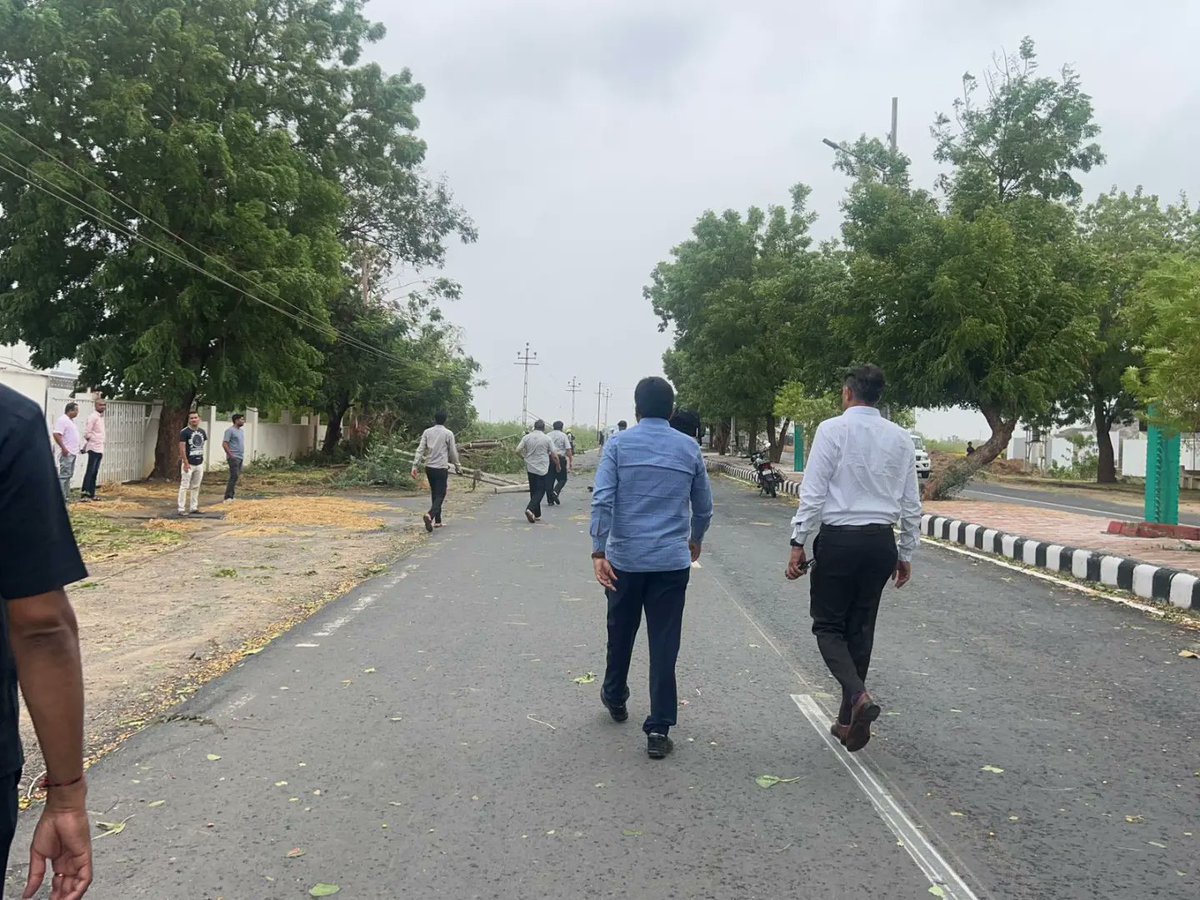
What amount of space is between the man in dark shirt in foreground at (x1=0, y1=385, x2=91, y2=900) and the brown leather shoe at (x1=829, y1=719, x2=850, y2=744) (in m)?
3.45

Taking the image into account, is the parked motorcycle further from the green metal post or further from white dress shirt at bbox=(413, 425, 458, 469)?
white dress shirt at bbox=(413, 425, 458, 469)

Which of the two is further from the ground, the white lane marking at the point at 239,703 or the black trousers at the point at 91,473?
the black trousers at the point at 91,473

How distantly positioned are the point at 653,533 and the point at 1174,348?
9307 mm

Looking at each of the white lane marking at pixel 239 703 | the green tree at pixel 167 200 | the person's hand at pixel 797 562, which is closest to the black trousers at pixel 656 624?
the person's hand at pixel 797 562

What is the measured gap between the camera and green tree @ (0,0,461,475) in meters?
20.4

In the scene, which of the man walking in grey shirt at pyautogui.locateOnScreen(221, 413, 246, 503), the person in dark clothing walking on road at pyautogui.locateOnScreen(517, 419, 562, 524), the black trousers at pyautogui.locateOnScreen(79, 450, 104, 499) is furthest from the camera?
the man walking in grey shirt at pyautogui.locateOnScreen(221, 413, 246, 503)

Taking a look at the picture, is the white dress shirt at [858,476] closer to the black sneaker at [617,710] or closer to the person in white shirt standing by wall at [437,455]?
the black sneaker at [617,710]

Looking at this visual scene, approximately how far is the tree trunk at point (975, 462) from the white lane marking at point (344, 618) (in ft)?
50.5

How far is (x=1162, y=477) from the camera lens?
13938mm

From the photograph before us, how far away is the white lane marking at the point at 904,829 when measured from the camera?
333cm

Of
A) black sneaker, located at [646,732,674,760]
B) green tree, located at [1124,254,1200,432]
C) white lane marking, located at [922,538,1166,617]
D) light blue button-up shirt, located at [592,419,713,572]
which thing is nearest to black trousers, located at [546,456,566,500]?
white lane marking, located at [922,538,1166,617]

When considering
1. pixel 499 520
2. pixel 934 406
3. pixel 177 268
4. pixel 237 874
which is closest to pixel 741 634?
pixel 237 874

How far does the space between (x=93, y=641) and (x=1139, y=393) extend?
1157 centimetres

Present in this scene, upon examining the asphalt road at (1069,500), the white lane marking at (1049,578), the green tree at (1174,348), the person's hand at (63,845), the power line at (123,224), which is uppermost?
the power line at (123,224)
